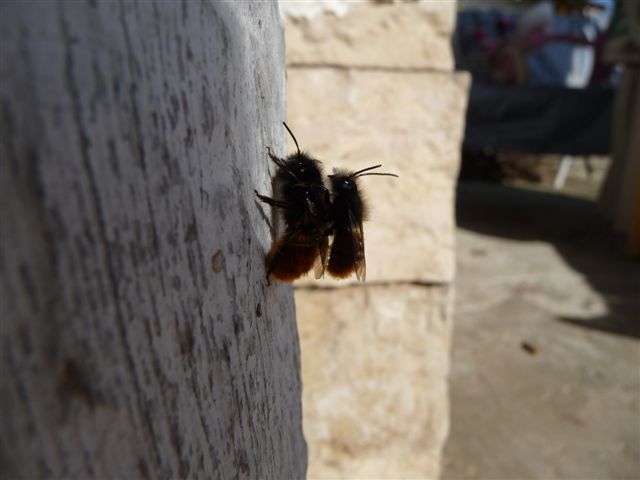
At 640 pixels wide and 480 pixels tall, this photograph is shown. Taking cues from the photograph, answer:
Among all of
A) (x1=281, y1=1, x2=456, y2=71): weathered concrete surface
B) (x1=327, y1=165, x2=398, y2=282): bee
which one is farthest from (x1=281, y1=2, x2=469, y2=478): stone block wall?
→ (x1=327, y1=165, x2=398, y2=282): bee

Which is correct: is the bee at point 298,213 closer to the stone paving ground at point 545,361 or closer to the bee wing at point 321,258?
the bee wing at point 321,258

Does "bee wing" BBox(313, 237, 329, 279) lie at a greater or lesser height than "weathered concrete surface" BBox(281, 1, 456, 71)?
lesser

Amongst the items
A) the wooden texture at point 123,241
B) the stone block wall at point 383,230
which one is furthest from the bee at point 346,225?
the stone block wall at point 383,230

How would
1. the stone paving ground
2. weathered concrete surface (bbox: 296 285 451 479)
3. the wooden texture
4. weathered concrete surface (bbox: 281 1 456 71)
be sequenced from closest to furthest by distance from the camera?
the wooden texture < weathered concrete surface (bbox: 281 1 456 71) < weathered concrete surface (bbox: 296 285 451 479) < the stone paving ground

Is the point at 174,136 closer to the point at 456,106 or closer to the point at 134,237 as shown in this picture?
the point at 134,237

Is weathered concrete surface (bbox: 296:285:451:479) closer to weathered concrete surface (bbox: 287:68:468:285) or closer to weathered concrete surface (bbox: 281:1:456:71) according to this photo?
weathered concrete surface (bbox: 287:68:468:285)

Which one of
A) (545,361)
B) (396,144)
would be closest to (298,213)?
(396,144)

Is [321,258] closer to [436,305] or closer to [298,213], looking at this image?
[298,213]
